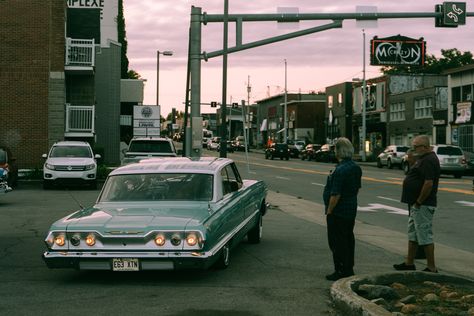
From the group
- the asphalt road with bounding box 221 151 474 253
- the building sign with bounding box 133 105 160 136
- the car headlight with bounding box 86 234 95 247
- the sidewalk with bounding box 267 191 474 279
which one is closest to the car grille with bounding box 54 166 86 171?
the asphalt road with bounding box 221 151 474 253

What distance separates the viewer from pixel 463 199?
23031 mm

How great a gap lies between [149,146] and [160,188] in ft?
59.1

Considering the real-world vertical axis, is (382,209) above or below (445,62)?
below

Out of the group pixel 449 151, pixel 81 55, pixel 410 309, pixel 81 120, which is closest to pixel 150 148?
pixel 81 120

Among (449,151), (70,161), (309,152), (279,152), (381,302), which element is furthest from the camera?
(309,152)

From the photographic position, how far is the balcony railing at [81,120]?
36.3 metres

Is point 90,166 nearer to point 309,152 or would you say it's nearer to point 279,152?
point 279,152

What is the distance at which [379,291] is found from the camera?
7.46 meters


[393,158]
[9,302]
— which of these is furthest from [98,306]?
[393,158]

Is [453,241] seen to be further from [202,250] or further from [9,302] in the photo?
[9,302]

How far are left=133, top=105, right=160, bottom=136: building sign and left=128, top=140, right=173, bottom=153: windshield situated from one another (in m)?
10.4

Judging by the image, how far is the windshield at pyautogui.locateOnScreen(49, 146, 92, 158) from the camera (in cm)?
2725

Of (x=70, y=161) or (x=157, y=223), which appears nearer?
(x=157, y=223)

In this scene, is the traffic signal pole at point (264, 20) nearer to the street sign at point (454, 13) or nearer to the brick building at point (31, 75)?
the street sign at point (454, 13)
